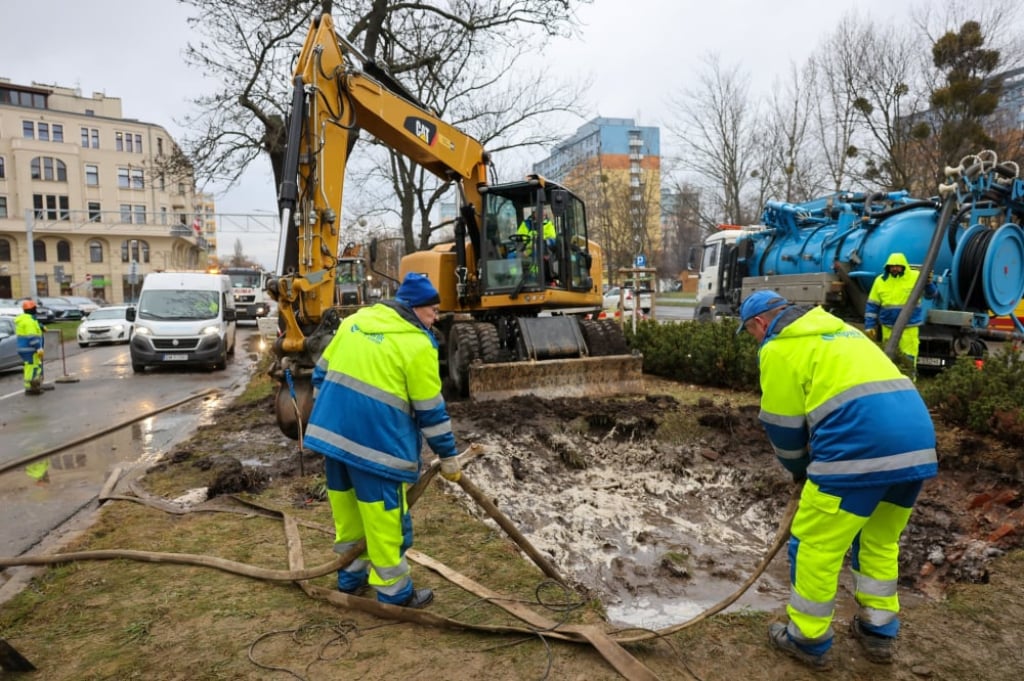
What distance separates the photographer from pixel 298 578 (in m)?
3.59

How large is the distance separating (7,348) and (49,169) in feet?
174

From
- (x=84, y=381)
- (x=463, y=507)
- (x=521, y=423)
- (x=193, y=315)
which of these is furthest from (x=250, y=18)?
(x=463, y=507)

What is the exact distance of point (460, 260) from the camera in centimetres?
1018

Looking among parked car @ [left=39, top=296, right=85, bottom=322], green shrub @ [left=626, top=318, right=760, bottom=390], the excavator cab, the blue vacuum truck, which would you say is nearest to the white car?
the excavator cab

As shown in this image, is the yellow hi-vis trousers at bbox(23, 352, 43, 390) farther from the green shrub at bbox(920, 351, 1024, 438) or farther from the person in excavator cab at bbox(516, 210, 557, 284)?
the green shrub at bbox(920, 351, 1024, 438)

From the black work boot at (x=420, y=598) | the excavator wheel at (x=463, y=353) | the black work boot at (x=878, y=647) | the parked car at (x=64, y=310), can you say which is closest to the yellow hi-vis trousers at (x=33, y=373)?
the excavator wheel at (x=463, y=353)

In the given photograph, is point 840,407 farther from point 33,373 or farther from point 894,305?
point 33,373

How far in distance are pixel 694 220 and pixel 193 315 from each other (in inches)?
883

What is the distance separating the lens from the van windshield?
14273mm

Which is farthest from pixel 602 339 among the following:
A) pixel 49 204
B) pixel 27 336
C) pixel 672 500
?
pixel 49 204

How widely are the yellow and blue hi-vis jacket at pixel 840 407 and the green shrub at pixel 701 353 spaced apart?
638cm

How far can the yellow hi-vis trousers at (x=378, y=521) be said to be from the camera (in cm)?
332

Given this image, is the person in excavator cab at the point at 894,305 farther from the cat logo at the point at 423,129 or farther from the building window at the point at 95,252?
the building window at the point at 95,252

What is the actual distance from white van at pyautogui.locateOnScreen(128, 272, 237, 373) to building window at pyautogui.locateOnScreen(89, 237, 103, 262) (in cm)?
5152
